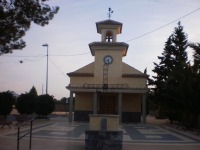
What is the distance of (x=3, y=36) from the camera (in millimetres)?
14461

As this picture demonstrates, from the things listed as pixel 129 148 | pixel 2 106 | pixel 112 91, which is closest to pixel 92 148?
pixel 129 148

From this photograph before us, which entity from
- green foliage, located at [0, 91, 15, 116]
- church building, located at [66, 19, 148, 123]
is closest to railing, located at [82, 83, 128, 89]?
church building, located at [66, 19, 148, 123]

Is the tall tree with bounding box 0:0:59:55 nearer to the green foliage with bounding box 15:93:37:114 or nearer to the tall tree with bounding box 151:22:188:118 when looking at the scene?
the green foliage with bounding box 15:93:37:114

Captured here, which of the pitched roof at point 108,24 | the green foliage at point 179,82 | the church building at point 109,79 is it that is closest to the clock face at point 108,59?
the church building at point 109,79

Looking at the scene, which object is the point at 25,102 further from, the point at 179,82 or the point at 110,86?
the point at 179,82

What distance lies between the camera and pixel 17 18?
14.5 meters

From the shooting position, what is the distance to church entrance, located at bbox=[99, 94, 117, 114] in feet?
132

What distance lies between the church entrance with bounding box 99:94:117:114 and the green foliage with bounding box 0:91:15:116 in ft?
33.5

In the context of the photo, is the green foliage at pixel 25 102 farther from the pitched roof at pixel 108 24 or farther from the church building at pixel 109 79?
the pitched roof at pixel 108 24

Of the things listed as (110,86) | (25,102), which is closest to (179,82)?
(110,86)

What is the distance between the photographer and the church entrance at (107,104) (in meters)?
40.1

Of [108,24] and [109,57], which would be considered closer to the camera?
[109,57]

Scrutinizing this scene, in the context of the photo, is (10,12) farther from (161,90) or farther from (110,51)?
(161,90)

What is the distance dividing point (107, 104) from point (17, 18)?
26706 mm
